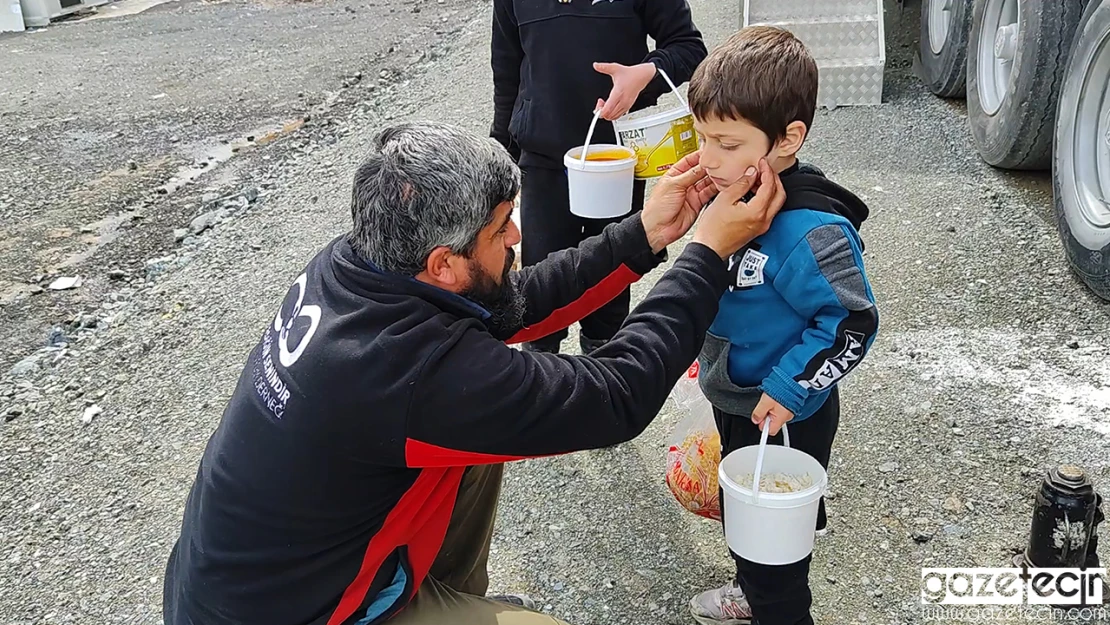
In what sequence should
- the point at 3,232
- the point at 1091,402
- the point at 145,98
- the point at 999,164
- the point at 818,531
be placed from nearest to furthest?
1. the point at 818,531
2. the point at 1091,402
3. the point at 999,164
4. the point at 3,232
5. the point at 145,98

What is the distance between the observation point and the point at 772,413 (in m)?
2.05

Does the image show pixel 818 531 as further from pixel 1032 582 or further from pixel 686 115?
pixel 686 115

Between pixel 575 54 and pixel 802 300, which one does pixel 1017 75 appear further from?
pixel 802 300

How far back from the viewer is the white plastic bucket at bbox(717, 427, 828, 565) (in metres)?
2.00

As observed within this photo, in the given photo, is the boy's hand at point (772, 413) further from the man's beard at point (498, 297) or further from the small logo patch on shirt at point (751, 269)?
the man's beard at point (498, 297)

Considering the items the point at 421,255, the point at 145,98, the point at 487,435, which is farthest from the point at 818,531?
the point at 145,98

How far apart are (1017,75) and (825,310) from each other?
308 centimetres

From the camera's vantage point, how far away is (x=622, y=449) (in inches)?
132

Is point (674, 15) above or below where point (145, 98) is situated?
above

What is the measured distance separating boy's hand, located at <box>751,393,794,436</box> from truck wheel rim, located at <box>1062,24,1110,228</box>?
2.27 meters

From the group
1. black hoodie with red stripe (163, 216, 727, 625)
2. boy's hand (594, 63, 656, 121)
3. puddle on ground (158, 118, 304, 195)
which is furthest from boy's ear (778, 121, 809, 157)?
puddle on ground (158, 118, 304, 195)

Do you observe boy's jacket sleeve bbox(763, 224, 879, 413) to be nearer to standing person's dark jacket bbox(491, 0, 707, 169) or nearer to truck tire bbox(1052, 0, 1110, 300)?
standing person's dark jacket bbox(491, 0, 707, 169)

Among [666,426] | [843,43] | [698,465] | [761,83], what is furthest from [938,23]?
[761,83]

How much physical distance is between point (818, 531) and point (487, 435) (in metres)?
1.39
